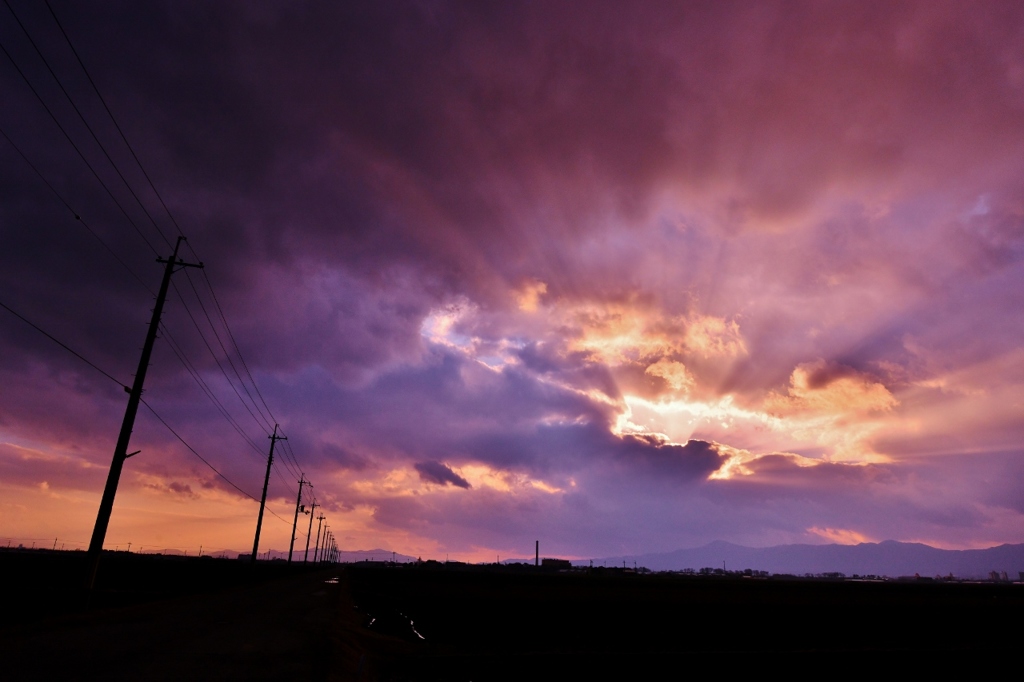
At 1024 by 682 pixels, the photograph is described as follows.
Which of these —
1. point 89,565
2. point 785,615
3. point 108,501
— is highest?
point 108,501

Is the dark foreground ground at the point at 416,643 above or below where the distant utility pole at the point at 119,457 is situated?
below

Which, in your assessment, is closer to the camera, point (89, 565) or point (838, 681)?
point (838, 681)

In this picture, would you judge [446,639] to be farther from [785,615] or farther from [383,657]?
[785,615]

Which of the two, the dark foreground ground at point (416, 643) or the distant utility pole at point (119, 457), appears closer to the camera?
the dark foreground ground at point (416, 643)

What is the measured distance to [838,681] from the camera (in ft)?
66.0

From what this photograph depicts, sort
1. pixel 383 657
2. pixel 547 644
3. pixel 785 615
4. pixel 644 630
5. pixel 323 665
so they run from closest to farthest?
pixel 323 665 < pixel 383 657 < pixel 547 644 < pixel 644 630 < pixel 785 615

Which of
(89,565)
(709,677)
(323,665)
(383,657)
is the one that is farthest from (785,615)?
(89,565)

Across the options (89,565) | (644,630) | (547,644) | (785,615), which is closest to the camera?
(89,565)

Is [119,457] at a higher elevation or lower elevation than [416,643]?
higher

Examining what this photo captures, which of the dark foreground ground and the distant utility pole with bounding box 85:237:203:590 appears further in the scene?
the distant utility pole with bounding box 85:237:203:590

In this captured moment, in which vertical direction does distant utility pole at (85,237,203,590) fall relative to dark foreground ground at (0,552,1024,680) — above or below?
above

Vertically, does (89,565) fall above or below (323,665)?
above

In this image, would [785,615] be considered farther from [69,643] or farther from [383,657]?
[69,643]

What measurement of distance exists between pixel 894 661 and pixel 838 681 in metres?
6.72
